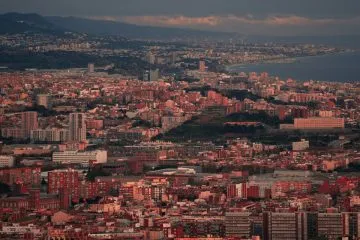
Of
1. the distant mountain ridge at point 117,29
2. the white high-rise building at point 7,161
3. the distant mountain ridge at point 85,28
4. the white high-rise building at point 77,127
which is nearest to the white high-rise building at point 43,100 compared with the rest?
the white high-rise building at point 77,127

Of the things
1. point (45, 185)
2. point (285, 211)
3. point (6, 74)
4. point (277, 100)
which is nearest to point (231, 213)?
point (285, 211)

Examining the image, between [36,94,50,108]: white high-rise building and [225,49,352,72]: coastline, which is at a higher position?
[36,94,50,108]: white high-rise building

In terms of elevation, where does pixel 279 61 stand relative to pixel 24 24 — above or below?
below

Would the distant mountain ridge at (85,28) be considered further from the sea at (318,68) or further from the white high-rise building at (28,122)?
the white high-rise building at (28,122)

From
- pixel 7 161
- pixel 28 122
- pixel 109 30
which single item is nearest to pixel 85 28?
pixel 109 30

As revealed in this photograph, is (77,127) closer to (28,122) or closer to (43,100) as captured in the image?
(28,122)

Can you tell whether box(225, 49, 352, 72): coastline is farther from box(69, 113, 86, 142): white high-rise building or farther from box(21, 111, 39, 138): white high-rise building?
box(69, 113, 86, 142): white high-rise building

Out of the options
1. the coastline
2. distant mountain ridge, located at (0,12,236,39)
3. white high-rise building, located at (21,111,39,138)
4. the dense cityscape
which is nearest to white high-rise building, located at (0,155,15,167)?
the dense cityscape
